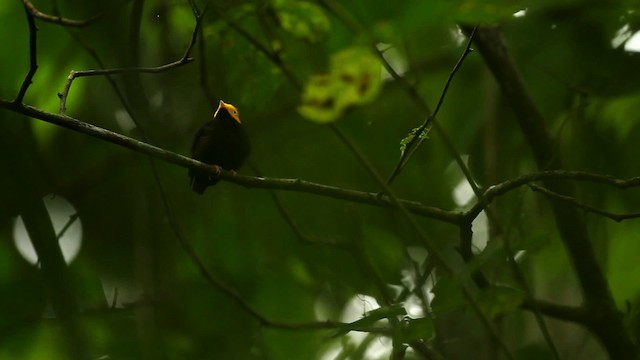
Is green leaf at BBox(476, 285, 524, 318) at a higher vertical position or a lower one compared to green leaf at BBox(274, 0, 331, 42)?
lower

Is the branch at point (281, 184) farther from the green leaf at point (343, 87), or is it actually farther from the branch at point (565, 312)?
the green leaf at point (343, 87)

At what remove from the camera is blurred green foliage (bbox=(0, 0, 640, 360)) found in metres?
2.84

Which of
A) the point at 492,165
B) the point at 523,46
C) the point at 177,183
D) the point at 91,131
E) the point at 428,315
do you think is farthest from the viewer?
the point at 177,183

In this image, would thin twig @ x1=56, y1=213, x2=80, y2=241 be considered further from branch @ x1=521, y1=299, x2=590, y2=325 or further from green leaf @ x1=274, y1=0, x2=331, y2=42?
branch @ x1=521, y1=299, x2=590, y2=325

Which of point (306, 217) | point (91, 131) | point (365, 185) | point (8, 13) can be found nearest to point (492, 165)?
point (365, 185)

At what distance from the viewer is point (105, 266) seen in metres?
3.38

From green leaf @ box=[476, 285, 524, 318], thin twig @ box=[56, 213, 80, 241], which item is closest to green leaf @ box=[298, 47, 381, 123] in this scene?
green leaf @ box=[476, 285, 524, 318]

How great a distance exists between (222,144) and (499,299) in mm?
1582

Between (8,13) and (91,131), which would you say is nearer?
(91,131)

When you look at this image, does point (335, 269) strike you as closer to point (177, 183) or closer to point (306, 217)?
point (306, 217)

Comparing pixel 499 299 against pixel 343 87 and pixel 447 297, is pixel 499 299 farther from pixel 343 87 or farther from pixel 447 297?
pixel 343 87

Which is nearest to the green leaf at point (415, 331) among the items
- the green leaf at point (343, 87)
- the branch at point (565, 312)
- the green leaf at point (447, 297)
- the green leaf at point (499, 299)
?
the green leaf at point (447, 297)

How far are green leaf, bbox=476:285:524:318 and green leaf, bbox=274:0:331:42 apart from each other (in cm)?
92

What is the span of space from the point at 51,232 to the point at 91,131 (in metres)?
0.32
